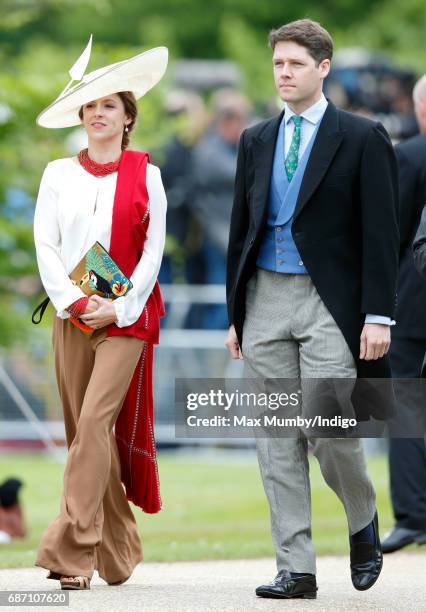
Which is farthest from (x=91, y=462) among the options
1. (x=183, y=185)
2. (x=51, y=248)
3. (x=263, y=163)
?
(x=183, y=185)

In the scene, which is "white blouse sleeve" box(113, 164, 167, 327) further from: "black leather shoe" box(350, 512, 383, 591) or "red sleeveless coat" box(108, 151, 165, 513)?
"black leather shoe" box(350, 512, 383, 591)

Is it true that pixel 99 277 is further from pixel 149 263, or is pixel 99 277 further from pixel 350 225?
pixel 350 225

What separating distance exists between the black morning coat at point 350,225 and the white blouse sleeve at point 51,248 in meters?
0.73

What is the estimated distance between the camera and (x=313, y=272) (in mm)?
7098

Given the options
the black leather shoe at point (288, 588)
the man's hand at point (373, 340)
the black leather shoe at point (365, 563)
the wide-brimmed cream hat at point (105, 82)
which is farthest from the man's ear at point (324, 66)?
the black leather shoe at point (288, 588)

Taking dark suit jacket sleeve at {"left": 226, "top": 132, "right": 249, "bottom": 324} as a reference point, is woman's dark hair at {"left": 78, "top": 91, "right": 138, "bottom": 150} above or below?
above

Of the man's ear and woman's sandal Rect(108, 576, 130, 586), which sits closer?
the man's ear

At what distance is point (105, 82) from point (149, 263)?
0.79m

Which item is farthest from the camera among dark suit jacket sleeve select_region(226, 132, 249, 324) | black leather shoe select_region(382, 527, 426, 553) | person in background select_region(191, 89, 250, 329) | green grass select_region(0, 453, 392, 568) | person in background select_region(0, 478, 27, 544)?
person in background select_region(191, 89, 250, 329)

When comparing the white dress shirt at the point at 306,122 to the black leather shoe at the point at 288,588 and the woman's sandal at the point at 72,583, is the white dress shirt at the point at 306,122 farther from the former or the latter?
the woman's sandal at the point at 72,583

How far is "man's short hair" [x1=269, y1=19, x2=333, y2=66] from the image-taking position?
7.18 meters

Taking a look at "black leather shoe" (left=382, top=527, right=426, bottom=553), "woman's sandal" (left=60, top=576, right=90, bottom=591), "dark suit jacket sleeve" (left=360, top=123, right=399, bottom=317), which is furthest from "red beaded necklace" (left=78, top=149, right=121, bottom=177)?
"black leather shoe" (left=382, top=527, right=426, bottom=553)

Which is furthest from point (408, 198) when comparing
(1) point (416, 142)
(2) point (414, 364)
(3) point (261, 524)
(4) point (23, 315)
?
(4) point (23, 315)

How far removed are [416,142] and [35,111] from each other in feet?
13.3
